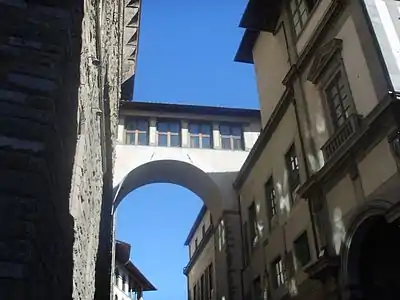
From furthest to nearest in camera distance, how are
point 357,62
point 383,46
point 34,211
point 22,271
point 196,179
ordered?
point 196,179 → point 357,62 → point 383,46 → point 34,211 → point 22,271

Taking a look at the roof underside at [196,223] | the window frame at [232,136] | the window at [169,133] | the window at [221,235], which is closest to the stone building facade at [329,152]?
the window at [221,235]

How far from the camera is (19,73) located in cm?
390

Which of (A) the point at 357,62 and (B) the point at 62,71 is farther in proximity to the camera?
(A) the point at 357,62

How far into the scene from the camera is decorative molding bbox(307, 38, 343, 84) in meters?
10.9

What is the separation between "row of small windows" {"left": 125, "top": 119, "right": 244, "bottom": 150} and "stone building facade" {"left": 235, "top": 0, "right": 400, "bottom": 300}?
444 cm

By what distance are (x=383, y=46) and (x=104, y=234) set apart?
27.4 feet

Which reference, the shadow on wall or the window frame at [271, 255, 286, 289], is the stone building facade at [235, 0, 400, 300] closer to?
the window frame at [271, 255, 286, 289]

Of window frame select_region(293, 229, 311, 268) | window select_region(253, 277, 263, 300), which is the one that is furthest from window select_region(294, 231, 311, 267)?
window select_region(253, 277, 263, 300)

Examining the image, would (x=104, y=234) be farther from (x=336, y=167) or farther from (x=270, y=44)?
(x=270, y=44)

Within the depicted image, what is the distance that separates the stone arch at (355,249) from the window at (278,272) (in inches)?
170

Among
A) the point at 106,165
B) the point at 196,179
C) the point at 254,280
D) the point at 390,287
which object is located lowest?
the point at 390,287

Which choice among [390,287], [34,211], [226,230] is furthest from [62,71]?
[226,230]

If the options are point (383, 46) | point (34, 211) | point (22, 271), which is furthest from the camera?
point (383, 46)

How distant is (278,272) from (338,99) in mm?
6091
